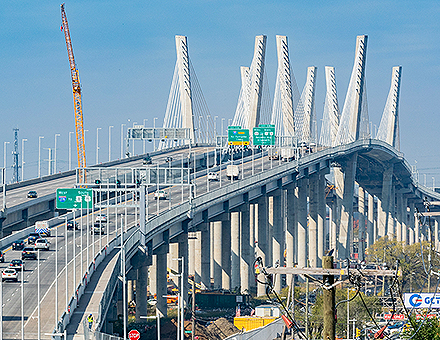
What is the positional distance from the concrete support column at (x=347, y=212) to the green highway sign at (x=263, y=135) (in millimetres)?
35153

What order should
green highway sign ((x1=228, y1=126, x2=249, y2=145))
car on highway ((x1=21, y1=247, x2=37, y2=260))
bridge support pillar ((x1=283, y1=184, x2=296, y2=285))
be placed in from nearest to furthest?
1. car on highway ((x1=21, y1=247, x2=37, y2=260))
2. green highway sign ((x1=228, y1=126, x2=249, y2=145))
3. bridge support pillar ((x1=283, y1=184, x2=296, y2=285))

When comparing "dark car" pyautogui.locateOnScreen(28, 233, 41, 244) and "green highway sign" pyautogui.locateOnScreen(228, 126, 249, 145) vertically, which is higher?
"green highway sign" pyautogui.locateOnScreen(228, 126, 249, 145)

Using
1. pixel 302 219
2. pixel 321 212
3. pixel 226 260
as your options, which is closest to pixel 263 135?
pixel 302 219

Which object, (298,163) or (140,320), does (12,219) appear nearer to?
(140,320)

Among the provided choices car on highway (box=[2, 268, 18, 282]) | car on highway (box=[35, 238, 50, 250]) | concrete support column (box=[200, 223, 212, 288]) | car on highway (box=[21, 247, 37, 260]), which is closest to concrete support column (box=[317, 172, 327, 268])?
concrete support column (box=[200, 223, 212, 288])

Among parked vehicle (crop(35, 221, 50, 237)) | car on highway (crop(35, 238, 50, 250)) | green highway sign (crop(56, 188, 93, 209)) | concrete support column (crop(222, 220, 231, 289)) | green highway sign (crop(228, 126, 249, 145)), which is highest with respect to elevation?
green highway sign (crop(228, 126, 249, 145))

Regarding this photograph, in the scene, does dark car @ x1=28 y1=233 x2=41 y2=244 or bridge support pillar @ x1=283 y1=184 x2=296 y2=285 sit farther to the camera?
bridge support pillar @ x1=283 y1=184 x2=296 y2=285

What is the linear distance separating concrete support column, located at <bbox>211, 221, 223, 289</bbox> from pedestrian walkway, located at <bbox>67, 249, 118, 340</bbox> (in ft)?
171

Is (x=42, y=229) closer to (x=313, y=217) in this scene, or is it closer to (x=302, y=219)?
(x=302, y=219)

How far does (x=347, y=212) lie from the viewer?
162500mm

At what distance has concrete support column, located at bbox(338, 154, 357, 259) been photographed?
163m

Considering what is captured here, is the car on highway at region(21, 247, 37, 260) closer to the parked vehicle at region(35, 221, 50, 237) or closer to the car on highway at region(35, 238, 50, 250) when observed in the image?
the car on highway at region(35, 238, 50, 250)

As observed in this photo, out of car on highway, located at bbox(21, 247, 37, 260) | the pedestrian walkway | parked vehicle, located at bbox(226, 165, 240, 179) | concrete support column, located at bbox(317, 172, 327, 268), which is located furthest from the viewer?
concrete support column, located at bbox(317, 172, 327, 268)

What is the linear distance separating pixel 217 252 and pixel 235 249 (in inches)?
130
